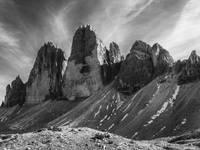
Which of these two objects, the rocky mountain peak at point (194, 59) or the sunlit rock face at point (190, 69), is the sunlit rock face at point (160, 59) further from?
the rocky mountain peak at point (194, 59)

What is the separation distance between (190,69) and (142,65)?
40489 millimetres

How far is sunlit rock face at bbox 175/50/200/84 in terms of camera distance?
445ft

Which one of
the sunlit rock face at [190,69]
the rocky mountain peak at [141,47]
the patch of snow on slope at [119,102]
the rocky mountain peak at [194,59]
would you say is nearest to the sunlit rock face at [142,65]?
the rocky mountain peak at [141,47]

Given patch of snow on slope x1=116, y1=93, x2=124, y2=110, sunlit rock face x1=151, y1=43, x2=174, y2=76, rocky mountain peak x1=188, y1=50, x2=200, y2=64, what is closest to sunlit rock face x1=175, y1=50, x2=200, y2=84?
rocky mountain peak x1=188, y1=50, x2=200, y2=64

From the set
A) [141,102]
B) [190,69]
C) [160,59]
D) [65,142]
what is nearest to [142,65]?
[160,59]

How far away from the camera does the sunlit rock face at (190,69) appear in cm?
13575

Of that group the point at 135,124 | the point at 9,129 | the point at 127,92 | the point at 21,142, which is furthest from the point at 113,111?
the point at 21,142

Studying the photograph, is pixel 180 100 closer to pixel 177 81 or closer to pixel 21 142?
pixel 177 81

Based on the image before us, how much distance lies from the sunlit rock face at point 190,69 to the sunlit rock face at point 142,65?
57.6 ft

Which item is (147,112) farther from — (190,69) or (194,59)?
(194,59)

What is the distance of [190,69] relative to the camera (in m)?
140

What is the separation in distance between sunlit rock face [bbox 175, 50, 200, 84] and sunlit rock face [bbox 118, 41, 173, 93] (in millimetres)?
17546

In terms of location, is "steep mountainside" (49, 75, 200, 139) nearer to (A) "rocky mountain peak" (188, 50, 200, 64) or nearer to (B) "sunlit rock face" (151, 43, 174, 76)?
(A) "rocky mountain peak" (188, 50, 200, 64)

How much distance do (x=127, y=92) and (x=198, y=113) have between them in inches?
2778
